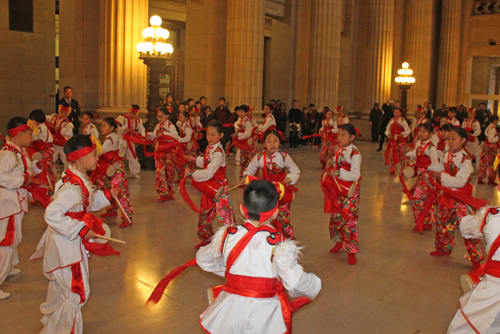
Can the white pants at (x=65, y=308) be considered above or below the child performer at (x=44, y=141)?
below

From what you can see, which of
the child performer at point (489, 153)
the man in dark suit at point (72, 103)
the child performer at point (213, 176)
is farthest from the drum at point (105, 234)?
the child performer at point (489, 153)

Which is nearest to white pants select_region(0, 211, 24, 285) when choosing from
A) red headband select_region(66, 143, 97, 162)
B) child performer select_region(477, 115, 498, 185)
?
red headband select_region(66, 143, 97, 162)

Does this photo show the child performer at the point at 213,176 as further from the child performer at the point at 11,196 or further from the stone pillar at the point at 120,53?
the stone pillar at the point at 120,53

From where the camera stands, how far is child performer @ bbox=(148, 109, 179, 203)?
315 inches

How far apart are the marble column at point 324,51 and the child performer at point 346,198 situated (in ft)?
41.8

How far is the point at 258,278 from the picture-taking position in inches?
94.0

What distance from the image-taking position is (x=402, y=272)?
Result: 5031 mm

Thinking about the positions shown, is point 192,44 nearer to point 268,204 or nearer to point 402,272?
point 402,272

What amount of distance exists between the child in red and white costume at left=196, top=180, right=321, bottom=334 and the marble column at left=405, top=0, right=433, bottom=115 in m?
22.5

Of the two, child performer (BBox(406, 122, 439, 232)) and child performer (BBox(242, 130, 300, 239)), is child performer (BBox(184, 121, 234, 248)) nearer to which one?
child performer (BBox(242, 130, 300, 239))

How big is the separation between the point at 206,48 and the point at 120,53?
12.6 feet

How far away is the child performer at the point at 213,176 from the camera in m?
5.29

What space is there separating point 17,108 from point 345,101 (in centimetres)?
1436

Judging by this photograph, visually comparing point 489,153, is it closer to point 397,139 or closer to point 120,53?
point 397,139
